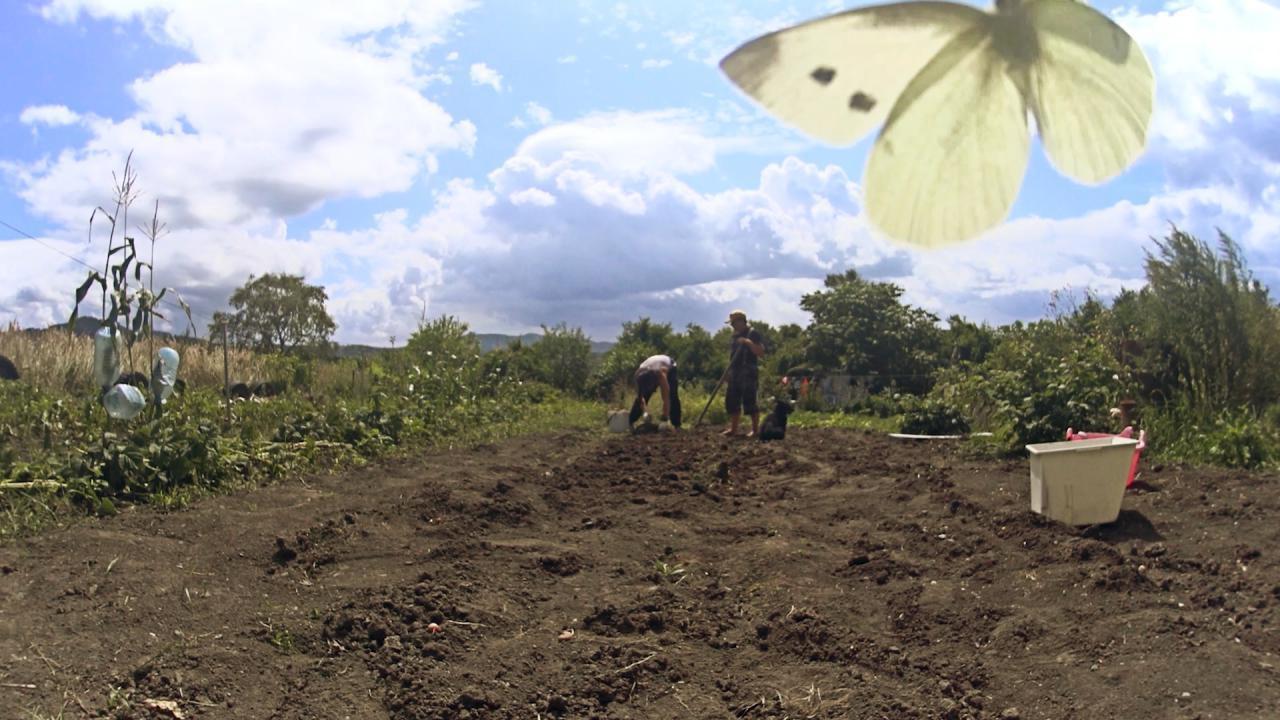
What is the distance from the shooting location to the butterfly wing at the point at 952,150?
29cm

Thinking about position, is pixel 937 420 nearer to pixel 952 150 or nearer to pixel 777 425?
pixel 777 425


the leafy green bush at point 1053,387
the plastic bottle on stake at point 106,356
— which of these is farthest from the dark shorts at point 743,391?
the plastic bottle on stake at point 106,356

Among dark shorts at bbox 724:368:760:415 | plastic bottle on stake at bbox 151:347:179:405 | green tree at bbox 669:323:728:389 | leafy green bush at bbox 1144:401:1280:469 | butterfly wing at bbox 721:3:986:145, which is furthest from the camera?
green tree at bbox 669:323:728:389

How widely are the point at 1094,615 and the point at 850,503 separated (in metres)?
2.53

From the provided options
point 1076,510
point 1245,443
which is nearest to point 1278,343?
point 1245,443

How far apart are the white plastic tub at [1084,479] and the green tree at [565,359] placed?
12.7 meters

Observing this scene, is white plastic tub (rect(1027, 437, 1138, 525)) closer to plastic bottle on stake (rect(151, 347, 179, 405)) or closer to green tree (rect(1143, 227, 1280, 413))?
green tree (rect(1143, 227, 1280, 413))

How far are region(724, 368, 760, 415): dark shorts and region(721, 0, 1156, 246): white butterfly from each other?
30.5 feet

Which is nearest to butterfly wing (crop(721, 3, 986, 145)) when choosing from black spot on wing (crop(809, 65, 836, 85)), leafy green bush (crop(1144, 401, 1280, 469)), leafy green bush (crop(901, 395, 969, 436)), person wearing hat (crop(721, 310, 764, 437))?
black spot on wing (crop(809, 65, 836, 85))

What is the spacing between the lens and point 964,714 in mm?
2707

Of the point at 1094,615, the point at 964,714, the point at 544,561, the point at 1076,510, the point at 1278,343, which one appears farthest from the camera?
the point at 1278,343

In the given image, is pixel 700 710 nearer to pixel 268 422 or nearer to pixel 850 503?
pixel 850 503

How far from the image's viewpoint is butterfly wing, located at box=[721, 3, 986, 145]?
0.86 ft

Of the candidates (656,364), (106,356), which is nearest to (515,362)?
(656,364)
